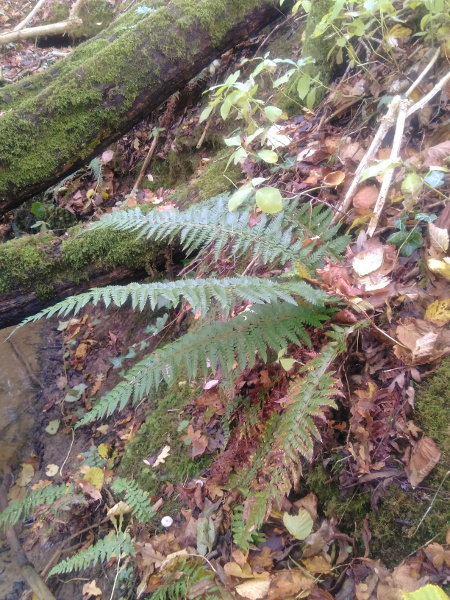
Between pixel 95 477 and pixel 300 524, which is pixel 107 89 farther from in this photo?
pixel 300 524

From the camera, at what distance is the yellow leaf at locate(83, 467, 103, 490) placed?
259 centimetres

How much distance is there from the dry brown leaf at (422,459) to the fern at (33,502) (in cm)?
220

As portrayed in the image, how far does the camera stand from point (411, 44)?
240cm

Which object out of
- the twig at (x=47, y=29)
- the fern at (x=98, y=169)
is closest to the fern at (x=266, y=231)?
the fern at (x=98, y=169)

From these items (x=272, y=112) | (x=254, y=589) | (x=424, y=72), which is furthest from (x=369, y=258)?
(x=254, y=589)

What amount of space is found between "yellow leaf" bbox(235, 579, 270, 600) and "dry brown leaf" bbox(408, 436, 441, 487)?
0.67m

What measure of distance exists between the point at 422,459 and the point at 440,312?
564 mm

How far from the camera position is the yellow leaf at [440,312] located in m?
1.54

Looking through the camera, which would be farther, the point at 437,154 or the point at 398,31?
the point at 398,31

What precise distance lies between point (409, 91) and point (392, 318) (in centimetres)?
132

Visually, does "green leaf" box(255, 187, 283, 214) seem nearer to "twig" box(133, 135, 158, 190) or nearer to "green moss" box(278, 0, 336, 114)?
"green moss" box(278, 0, 336, 114)

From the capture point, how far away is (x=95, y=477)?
261 cm

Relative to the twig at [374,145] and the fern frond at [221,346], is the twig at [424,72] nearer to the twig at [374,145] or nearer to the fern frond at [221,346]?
the twig at [374,145]

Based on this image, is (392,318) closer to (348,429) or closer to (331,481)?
(348,429)
